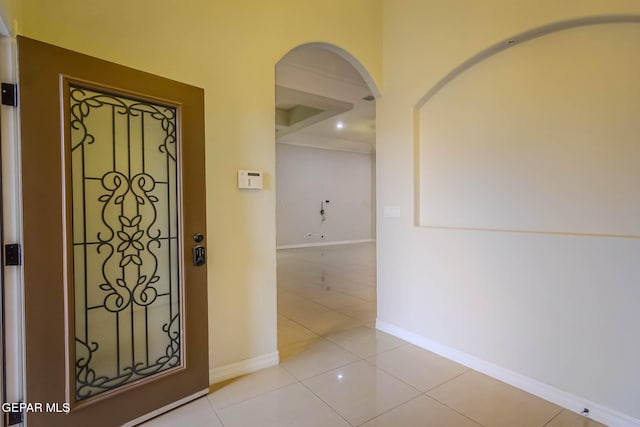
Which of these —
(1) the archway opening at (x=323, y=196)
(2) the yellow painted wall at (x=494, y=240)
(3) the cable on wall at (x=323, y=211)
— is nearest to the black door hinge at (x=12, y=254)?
(1) the archway opening at (x=323, y=196)

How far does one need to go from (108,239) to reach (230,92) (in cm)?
130

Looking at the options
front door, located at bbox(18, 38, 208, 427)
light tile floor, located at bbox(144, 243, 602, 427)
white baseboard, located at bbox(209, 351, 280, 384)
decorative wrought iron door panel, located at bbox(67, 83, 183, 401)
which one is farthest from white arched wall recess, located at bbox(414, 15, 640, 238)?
decorative wrought iron door panel, located at bbox(67, 83, 183, 401)

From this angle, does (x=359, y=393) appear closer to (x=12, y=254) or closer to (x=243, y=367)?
(x=243, y=367)

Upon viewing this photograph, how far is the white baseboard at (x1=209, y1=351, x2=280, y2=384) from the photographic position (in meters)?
2.34

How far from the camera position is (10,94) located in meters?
1.52

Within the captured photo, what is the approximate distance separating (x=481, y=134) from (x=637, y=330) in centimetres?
164

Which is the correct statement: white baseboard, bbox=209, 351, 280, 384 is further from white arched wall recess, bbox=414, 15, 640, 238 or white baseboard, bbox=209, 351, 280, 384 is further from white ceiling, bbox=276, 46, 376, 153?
white ceiling, bbox=276, 46, 376, 153

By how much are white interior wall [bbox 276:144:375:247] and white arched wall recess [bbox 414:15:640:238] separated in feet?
22.2

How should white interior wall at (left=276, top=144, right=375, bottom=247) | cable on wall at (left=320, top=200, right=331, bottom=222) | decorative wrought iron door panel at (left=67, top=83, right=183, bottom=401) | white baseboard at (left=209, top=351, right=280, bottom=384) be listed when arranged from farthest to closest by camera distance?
1. cable on wall at (left=320, top=200, right=331, bottom=222)
2. white interior wall at (left=276, top=144, right=375, bottom=247)
3. white baseboard at (left=209, top=351, right=280, bottom=384)
4. decorative wrought iron door panel at (left=67, top=83, right=183, bottom=401)

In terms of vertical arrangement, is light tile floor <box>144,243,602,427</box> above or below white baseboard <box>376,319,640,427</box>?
below

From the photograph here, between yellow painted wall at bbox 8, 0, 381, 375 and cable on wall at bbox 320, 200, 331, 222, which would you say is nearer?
yellow painted wall at bbox 8, 0, 381, 375

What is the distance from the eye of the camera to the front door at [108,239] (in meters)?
1.57

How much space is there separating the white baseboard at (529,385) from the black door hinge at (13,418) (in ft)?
9.13

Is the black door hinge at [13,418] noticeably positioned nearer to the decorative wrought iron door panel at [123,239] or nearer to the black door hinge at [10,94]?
the decorative wrought iron door panel at [123,239]
